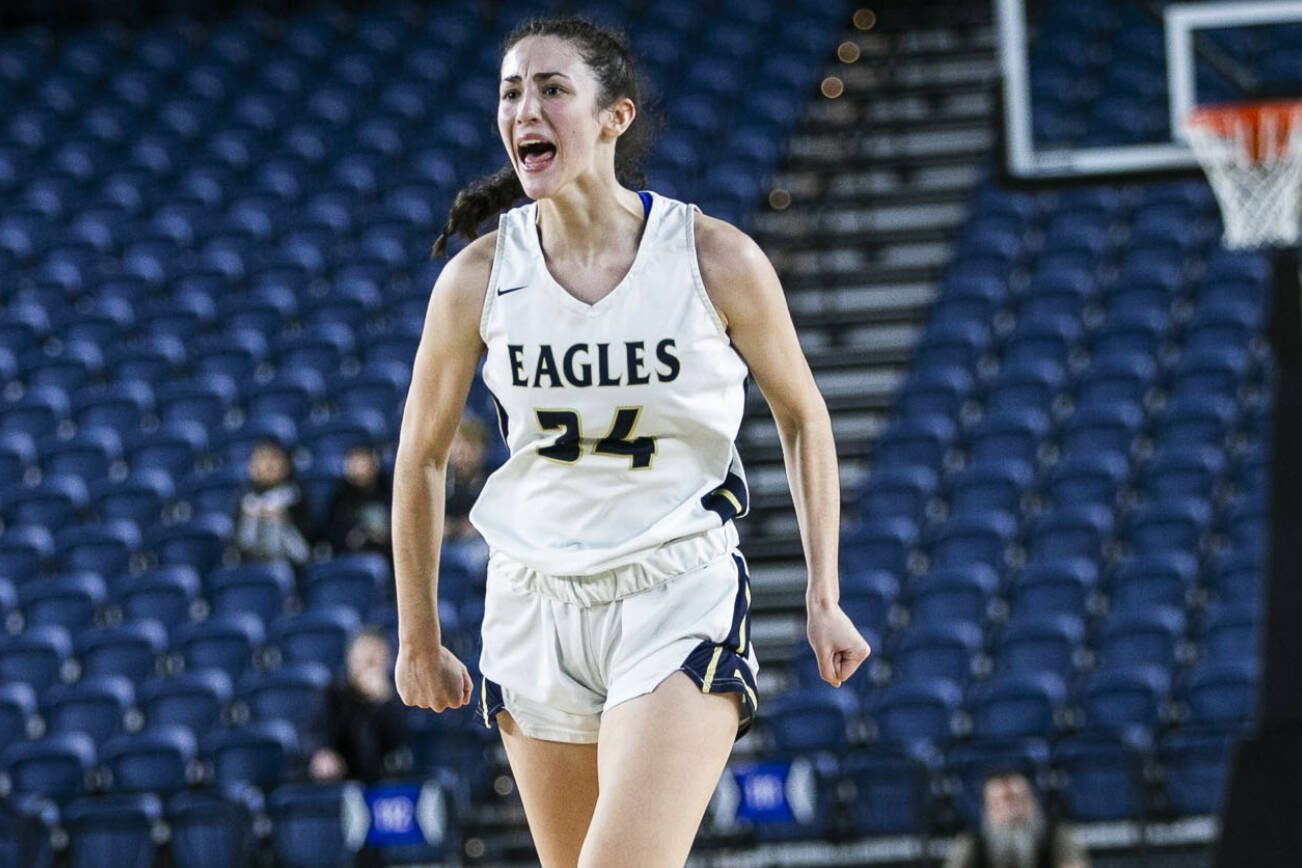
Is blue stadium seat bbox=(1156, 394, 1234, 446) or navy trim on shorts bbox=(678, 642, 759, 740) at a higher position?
navy trim on shorts bbox=(678, 642, 759, 740)

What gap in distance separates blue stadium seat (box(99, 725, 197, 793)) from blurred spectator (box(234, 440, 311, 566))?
70.5 inches

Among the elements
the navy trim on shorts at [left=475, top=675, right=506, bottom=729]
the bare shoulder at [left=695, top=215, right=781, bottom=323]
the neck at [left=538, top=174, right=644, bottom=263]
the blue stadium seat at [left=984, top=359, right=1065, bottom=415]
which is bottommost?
the blue stadium seat at [left=984, top=359, right=1065, bottom=415]

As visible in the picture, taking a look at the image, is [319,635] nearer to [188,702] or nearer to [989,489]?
[188,702]

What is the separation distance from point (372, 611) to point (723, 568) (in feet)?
27.0

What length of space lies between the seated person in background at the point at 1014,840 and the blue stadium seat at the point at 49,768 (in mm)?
4515

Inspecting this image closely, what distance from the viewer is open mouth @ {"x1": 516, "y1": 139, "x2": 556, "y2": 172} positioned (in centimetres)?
392

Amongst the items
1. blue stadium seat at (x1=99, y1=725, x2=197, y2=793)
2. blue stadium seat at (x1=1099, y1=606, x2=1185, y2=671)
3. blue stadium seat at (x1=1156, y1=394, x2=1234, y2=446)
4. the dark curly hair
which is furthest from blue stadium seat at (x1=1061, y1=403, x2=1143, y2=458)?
the dark curly hair

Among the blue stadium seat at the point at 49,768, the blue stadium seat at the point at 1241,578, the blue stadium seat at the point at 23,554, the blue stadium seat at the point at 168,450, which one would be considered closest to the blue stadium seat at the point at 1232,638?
the blue stadium seat at the point at 1241,578

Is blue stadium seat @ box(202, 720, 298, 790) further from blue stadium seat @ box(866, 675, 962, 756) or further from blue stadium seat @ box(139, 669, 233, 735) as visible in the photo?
blue stadium seat @ box(866, 675, 962, 756)

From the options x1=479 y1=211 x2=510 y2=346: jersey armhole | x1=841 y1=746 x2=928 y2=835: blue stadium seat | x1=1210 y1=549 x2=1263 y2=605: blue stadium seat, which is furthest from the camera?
x1=1210 y1=549 x2=1263 y2=605: blue stadium seat

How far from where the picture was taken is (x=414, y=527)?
13.6 feet

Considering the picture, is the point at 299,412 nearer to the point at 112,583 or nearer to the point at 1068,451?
the point at 112,583

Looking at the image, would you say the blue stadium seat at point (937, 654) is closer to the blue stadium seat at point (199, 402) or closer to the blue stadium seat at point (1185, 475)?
the blue stadium seat at point (1185, 475)

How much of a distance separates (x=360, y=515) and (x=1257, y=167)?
5.45 meters
